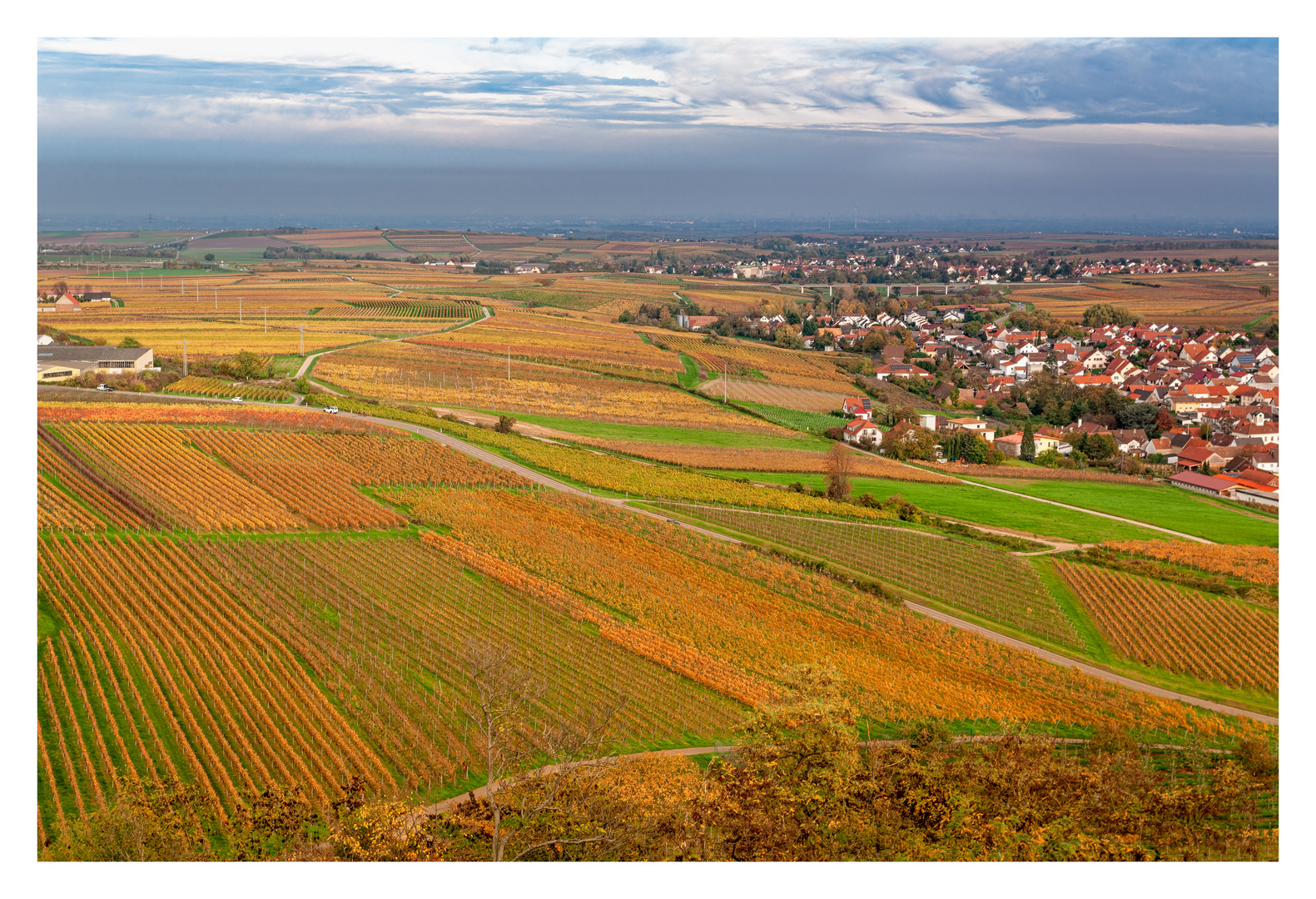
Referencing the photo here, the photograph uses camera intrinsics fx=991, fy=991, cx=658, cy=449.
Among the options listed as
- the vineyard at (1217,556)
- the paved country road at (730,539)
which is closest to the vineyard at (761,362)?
the paved country road at (730,539)

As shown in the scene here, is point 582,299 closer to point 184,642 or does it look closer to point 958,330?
point 958,330

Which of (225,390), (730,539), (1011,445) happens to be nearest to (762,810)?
(730,539)

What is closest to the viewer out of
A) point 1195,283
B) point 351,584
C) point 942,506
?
point 351,584

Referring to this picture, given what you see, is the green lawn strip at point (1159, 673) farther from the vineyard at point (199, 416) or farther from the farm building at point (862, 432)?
the vineyard at point (199, 416)

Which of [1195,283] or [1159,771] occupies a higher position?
[1195,283]

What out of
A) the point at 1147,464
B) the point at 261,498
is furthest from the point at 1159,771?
the point at 1147,464
